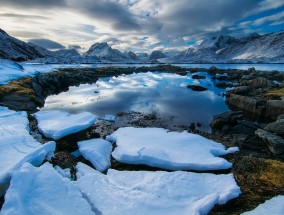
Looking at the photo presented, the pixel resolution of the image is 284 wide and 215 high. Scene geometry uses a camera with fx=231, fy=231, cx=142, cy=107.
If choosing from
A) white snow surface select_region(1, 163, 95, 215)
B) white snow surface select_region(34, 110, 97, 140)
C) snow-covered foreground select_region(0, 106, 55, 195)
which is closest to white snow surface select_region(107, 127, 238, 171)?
white snow surface select_region(34, 110, 97, 140)

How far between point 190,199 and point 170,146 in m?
4.24

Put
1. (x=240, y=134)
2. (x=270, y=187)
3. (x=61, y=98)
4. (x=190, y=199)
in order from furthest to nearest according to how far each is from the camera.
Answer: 1. (x=61, y=98)
2. (x=240, y=134)
3. (x=270, y=187)
4. (x=190, y=199)

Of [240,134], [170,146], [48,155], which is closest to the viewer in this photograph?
[48,155]

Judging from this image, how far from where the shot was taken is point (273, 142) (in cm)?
1127

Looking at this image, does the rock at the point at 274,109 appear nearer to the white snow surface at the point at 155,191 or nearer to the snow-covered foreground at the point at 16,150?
the white snow surface at the point at 155,191

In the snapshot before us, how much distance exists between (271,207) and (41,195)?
20.6 feet

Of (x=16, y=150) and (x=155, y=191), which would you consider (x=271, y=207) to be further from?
(x=16, y=150)

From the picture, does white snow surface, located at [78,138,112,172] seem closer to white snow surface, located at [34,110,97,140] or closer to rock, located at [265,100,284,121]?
white snow surface, located at [34,110,97,140]

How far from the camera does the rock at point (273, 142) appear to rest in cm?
1100

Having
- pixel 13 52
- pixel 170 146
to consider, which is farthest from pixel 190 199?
pixel 13 52

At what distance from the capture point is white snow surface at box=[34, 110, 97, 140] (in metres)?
12.3

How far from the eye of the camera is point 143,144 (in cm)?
1112

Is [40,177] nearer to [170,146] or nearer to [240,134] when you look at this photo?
[170,146]

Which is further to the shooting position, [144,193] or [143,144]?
[143,144]
